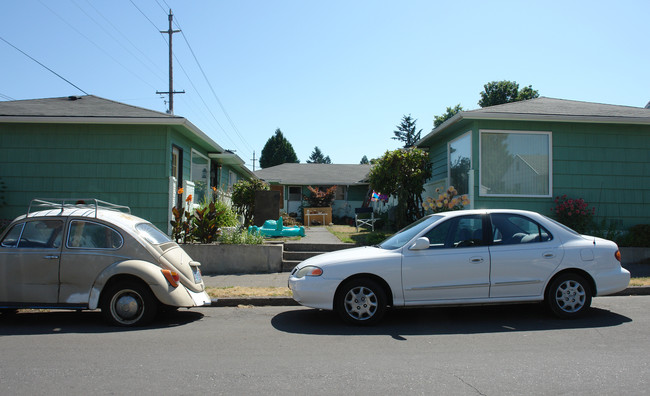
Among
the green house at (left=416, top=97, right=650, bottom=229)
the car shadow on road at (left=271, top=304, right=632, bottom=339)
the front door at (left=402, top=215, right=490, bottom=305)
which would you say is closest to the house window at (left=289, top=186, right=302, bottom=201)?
the green house at (left=416, top=97, right=650, bottom=229)

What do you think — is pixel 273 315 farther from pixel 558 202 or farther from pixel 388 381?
pixel 558 202

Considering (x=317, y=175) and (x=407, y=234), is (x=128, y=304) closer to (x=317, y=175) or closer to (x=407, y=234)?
(x=407, y=234)

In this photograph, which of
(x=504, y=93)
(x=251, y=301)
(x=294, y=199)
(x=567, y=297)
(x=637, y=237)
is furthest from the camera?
(x=504, y=93)

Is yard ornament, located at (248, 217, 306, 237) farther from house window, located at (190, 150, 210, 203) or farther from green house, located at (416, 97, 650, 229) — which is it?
green house, located at (416, 97, 650, 229)

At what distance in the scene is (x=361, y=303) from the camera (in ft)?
19.2

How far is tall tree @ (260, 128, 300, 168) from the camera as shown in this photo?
58062mm

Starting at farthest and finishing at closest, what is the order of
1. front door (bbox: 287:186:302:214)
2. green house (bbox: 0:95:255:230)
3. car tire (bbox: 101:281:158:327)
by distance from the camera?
front door (bbox: 287:186:302:214) < green house (bbox: 0:95:255:230) < car tire (bbox: 101:281:158:327)

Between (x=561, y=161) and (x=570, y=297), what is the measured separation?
6.64 meters

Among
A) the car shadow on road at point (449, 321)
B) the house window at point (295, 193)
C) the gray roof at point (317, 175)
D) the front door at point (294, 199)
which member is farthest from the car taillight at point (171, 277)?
the house window at point (295, 193)

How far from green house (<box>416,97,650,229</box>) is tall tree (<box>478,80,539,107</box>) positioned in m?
26.1

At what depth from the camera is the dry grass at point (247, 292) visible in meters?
7.62

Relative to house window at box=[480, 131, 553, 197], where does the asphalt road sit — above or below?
below

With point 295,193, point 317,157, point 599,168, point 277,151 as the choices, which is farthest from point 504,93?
point 317,157

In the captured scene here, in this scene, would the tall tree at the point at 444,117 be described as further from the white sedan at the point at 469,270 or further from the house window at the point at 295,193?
the white sedan at the point at 469,270
